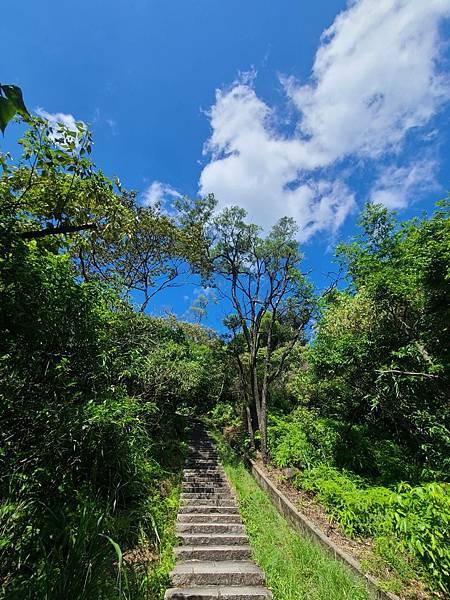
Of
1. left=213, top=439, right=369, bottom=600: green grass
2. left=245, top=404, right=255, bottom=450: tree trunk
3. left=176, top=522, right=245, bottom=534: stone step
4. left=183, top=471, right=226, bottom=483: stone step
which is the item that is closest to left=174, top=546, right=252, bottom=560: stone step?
left=213, top=439, right=369, bottom=600: green grass

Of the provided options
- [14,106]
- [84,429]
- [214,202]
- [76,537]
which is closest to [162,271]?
[214,202]

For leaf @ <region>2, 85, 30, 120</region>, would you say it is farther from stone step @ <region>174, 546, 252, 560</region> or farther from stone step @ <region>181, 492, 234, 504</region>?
stone step @ <region>181, 492, 234, 504</region>

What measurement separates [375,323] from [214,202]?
23.6 feet

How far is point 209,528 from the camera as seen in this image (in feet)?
18.7

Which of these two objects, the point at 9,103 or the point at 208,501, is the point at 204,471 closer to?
the point at 208,501

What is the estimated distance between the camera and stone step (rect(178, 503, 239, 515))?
20.8 ft

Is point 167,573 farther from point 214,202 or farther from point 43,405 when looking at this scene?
point 214,202

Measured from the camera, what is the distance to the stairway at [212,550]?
4.04 meters

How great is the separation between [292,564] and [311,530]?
0.86 meters

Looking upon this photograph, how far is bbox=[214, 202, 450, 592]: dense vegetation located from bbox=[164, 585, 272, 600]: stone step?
191 centimetres

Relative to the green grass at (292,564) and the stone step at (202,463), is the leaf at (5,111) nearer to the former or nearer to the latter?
the green grass at (292,564)

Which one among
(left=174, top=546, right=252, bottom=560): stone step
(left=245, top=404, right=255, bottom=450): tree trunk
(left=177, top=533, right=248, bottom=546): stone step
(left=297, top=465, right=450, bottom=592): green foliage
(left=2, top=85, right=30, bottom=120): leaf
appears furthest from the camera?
(left=245, top=404, right=255, bottom=450): tree trunk

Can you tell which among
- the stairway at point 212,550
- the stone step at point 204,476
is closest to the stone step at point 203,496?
the stairway at point 212,550

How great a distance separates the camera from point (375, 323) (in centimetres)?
816
